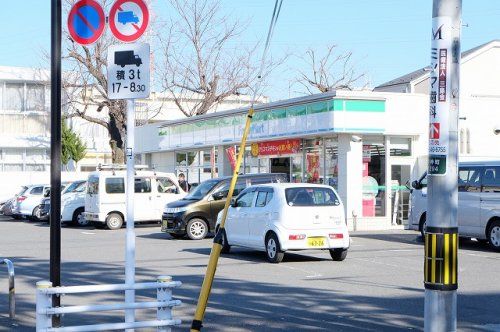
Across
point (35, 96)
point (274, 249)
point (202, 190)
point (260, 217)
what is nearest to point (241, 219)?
point (260, 217)

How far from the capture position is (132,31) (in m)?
8.08

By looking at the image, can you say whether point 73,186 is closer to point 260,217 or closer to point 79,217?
point 79,217

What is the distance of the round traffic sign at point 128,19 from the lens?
8055 millimetres

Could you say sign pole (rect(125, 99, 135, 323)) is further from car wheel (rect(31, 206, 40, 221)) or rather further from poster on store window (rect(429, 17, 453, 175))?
car wheel (rect(31, 206, 40, 221))

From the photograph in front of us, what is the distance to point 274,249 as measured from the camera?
55.4 ft

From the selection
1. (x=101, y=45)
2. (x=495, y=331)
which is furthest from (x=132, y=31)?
(x=101, y=45)

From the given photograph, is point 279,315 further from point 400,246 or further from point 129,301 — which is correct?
point 400,246

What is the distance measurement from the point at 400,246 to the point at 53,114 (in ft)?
46.6

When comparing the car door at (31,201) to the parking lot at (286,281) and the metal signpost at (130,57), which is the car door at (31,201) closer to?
the parking lot at (286,281)

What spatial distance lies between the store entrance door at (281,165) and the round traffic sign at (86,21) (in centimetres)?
2161

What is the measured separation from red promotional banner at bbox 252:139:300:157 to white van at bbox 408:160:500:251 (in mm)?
9043

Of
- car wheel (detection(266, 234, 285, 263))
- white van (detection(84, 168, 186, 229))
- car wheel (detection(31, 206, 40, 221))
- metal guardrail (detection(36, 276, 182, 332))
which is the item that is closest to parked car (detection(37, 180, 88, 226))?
white van (detection(84, 168, 186, 229))

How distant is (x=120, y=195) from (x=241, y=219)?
10.7 meters

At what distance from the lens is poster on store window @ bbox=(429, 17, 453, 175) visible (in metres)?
6.88
